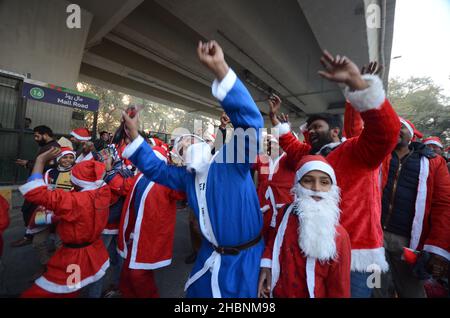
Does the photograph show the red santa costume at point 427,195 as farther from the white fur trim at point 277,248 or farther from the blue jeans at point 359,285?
the white fur trim at point 277,248

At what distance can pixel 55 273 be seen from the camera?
6.05 feet

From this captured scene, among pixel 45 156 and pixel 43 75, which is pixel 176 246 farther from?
pixel 43 75

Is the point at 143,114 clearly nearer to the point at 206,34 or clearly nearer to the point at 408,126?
the point at 206,34

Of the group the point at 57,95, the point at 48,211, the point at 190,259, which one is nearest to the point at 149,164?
the point at 48,211

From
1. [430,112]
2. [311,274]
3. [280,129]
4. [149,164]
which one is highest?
[430,112]

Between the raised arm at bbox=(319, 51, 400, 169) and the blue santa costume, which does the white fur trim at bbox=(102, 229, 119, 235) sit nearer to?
the blue santa costume

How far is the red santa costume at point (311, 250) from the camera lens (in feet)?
4.27

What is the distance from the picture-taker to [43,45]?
6.04m

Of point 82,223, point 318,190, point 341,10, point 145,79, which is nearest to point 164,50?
point 145,79

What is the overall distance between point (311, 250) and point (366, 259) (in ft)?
1.72

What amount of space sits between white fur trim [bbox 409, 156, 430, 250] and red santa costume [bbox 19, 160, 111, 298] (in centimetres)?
281

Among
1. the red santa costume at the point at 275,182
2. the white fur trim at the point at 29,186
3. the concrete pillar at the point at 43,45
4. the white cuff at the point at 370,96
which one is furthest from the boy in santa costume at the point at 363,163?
the concrete pillar at the point at 43,45

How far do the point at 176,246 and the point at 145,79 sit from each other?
1004 centimetres

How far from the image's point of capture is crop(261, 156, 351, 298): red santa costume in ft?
4.27
